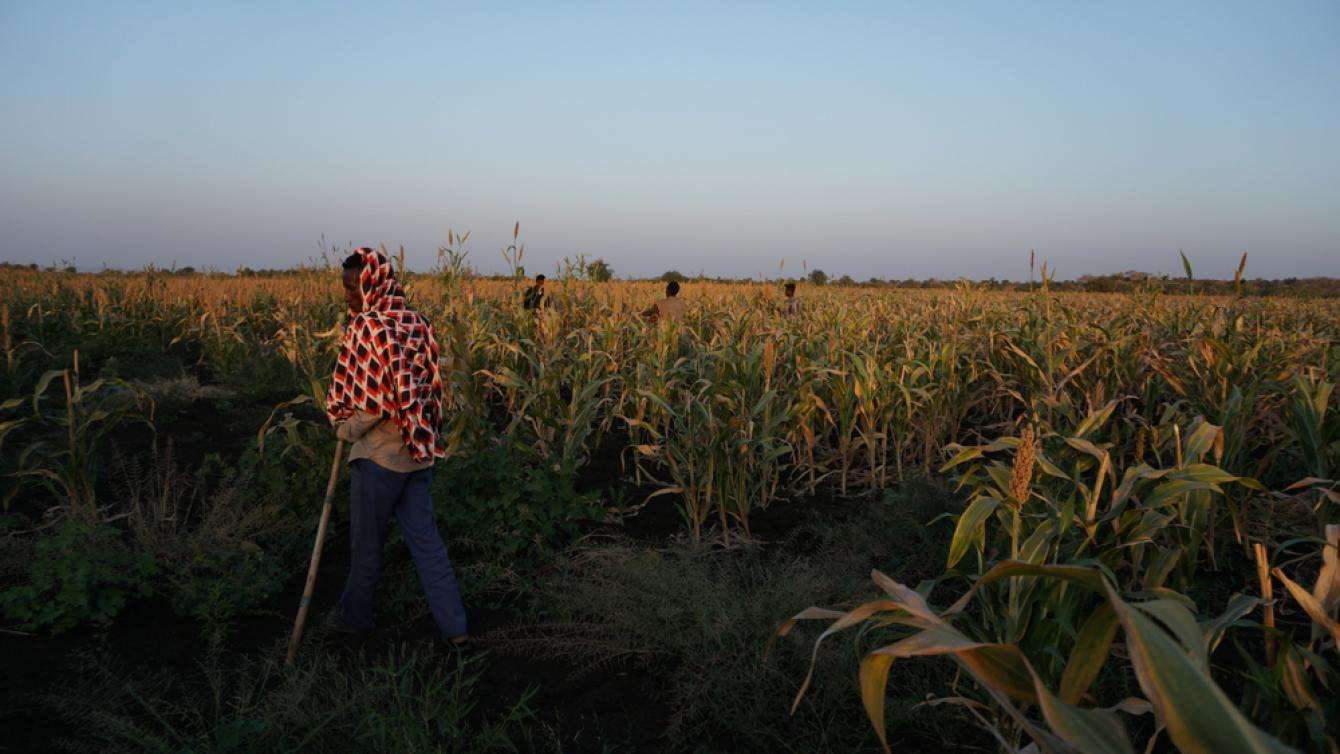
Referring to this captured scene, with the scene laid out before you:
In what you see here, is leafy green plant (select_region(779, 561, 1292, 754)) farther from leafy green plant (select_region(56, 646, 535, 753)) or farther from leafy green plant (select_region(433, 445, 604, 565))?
leafy green plant (select_region(433, 445, 604, 565))

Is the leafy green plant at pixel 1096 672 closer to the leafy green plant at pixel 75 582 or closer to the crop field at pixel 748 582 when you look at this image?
the crop field at pixel 748 582

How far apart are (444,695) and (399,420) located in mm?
1186

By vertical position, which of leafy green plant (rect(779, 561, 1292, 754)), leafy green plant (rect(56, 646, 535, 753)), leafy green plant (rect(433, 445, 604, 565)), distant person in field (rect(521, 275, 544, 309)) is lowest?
leafy green plant (rect(56, 646, 535, 753))

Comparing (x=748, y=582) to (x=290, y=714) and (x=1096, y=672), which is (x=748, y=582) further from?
(x=1096, y=672)

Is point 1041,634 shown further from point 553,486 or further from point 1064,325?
point 1064,325

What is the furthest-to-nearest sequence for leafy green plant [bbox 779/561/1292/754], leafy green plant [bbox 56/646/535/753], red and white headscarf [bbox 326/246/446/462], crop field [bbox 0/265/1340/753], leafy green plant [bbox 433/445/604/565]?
leafy green plant [bbox 433/445/604/565], red and white headscarf [bbox 326/246/446/462], leafy green plant [bbox 56/646/535/753], crop field [bbox 0/265/1340/753], leafy green plant [bbox 779/561/1292/754]

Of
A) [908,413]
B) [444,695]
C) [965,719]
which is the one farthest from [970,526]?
[908,413]

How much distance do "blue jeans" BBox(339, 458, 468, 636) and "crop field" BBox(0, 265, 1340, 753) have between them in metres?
0.17

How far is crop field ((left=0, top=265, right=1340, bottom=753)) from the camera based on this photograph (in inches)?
65.1

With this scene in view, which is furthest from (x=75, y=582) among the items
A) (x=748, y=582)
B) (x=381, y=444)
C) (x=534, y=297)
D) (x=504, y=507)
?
(x=534, y=297)

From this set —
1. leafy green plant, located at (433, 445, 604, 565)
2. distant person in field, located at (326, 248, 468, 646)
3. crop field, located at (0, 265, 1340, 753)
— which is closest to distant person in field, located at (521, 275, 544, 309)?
crop field, located at (0, 265, 1340, 753)

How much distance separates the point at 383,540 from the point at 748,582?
5.93 feet

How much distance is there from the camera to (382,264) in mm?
3283

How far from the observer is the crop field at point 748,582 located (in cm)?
165
